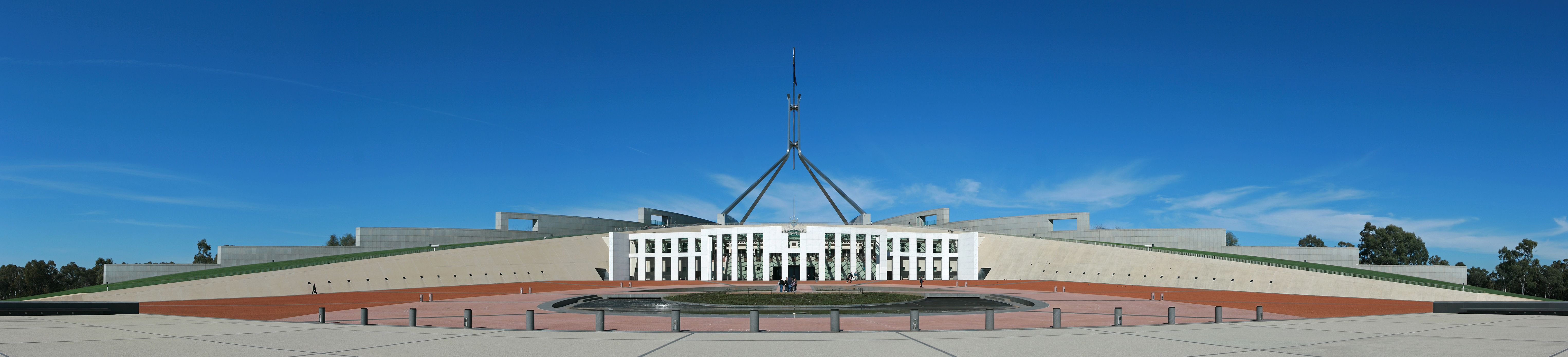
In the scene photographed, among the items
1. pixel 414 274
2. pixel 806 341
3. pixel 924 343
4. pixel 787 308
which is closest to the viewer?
pixel 924 343

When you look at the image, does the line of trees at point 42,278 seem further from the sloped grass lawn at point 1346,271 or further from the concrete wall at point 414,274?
the sloped grass lawn at point 1346,271

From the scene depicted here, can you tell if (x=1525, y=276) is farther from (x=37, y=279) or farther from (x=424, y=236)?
(x=37, y=279)

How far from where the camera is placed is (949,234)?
72.6 metres

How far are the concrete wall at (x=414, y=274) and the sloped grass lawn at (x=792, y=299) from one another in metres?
14.8

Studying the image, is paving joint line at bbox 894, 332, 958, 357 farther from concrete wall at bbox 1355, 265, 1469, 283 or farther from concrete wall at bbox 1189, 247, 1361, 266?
concrete wall at bbox 1189, 247, 1361, 266

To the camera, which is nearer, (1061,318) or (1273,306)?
(1061,318)

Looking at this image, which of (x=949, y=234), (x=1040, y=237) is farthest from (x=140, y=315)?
(x=1040, y=237)

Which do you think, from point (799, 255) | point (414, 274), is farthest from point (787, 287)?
point (414, 274)

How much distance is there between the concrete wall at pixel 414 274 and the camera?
41.0 metres

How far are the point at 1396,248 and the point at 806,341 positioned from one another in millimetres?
117191

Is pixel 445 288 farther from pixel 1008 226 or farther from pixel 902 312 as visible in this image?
pixel 1008 226

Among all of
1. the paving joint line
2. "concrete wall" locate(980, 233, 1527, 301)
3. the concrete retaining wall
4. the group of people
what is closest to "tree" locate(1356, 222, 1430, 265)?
the concrete retaining wall

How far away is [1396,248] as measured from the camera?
103m

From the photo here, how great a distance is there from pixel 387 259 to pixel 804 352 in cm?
4795
